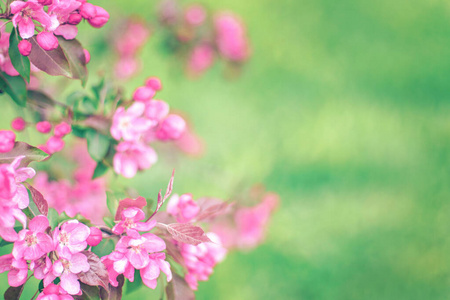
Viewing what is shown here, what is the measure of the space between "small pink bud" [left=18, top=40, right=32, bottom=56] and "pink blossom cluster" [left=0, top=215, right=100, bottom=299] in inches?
10.1

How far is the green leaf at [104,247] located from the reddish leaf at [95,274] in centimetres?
4

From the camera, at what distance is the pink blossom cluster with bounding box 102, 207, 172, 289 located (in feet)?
2.30

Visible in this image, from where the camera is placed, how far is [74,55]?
82cm

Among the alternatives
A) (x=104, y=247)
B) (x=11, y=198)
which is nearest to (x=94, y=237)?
(x=104, y=247)

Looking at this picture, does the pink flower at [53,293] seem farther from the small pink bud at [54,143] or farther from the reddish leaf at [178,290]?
the small pink bud at [54,143]

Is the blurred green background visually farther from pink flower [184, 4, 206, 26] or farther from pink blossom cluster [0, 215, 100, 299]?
pink blossom cluster [0, 215, 100, 299]

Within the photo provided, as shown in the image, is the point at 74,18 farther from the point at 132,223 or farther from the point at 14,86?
the point at 132,223

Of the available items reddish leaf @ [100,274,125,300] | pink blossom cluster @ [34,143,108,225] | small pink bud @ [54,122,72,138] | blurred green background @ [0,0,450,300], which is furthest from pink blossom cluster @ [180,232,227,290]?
blurred green background @ [0,0,450,300]

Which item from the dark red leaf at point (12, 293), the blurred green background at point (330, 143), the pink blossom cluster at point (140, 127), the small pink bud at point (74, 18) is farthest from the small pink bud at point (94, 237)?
the blurred green background at point (330, 143)

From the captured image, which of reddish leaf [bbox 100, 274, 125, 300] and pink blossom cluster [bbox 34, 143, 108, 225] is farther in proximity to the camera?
pink blossom cluster [bbox 34, 143, 108, 225]

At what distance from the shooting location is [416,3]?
2982 mm

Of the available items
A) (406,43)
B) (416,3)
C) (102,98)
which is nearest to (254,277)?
(102,98)

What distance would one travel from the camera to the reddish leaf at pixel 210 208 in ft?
2.69

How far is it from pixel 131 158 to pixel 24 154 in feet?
0.84
